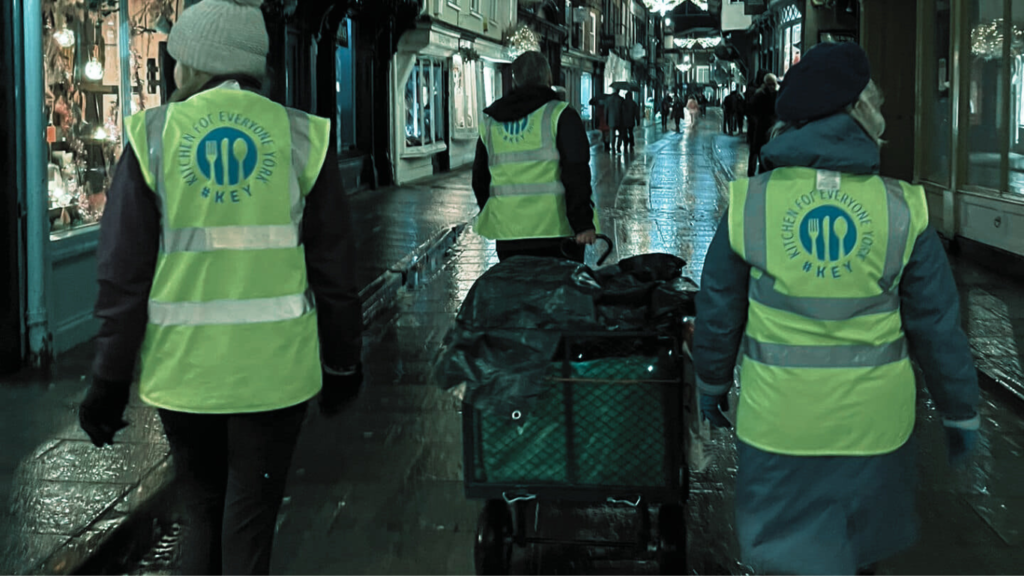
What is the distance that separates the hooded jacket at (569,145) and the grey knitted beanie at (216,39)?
8.98ft

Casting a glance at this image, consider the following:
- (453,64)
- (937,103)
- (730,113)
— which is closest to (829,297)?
(937,103)

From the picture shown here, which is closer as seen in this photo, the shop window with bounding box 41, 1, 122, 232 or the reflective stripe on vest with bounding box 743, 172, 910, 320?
the reflective stripe on vest with bounding box 743, 172, 910, 320

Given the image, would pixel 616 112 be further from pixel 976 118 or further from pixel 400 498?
pixel 400 498

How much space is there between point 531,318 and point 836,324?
104 cm

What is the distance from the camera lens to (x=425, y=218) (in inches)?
615

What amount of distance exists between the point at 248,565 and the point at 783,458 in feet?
4.46

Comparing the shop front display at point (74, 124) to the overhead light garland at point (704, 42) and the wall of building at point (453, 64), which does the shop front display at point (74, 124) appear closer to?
the wall of building at point (453, 64)

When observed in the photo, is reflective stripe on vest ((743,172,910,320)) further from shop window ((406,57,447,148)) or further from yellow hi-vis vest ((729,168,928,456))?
shop window ((406,57,447,148))

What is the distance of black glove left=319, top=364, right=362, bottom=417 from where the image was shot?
3.18 meters

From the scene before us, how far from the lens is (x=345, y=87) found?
779 inches

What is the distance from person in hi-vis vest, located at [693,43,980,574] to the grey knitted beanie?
128cm

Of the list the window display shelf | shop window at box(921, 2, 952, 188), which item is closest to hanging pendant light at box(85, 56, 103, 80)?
shop window at box(921, 2, 952, 188)

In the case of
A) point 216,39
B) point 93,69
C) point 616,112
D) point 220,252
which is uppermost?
point 616,112

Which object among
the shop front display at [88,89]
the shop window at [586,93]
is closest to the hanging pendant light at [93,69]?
the shop front display at [88,89]
